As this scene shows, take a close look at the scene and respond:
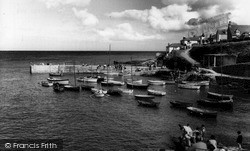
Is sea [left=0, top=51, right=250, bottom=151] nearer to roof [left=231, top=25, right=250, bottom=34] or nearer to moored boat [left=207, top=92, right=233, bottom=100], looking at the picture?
moored boat [left=207, top=92, right=233, bottom=100]

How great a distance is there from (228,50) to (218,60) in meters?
8.17

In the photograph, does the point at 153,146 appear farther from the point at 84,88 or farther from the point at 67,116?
the point at 84,88

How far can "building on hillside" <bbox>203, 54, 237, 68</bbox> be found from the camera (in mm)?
98250

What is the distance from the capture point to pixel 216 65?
10356 centimetres

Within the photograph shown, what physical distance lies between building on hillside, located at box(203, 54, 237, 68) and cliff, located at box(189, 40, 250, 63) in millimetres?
2895

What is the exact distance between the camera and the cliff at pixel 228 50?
310 ft

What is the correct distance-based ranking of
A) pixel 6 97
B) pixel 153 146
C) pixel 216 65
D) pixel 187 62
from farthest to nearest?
pixel 187 62
pixel 216 65
pixel 6 97
pixel 153 146

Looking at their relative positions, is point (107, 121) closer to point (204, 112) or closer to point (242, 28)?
point (204, 112)

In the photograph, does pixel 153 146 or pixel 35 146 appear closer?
pixel 35 146

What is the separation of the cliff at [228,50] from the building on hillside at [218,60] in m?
2.90

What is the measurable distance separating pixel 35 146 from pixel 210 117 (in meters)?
31.8

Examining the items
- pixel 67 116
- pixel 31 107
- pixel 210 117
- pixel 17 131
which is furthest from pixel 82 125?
pixel 210 117

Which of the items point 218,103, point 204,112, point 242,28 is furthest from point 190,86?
point 242,28

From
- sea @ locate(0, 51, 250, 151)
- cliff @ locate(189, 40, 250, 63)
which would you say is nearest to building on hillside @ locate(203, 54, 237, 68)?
cliff @ locate(189, 40, 250, 63)
